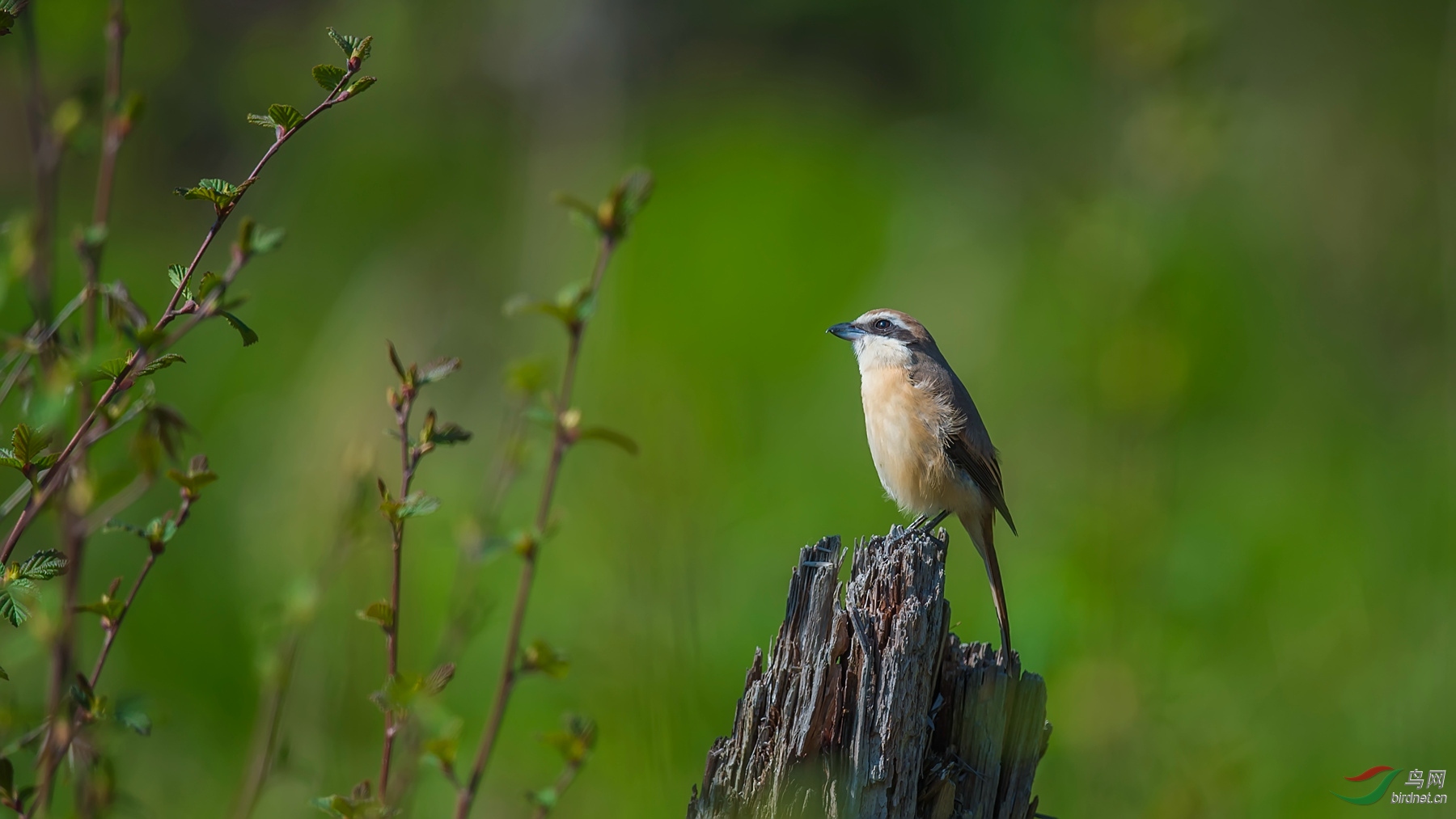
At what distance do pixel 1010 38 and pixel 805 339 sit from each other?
3773 millimetres

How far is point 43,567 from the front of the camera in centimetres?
130

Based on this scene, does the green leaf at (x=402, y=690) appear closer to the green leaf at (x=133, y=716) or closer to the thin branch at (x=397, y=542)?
the thin branch at (x=397, y=542)

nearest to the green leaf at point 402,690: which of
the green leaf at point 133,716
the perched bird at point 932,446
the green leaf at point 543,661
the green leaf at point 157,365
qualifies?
the green leaf at point 543,661

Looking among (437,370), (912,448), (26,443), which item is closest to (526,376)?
(437,370)

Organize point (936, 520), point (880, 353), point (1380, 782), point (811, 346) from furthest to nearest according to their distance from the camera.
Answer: point (811, 346)
point (1380, 782)
point (880, 353)
point (936, 520)

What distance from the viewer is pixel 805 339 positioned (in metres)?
7.52

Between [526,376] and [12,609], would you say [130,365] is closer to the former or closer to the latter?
[12,609]

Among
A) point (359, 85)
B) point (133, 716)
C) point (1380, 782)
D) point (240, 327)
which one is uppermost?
point (1380, 782)

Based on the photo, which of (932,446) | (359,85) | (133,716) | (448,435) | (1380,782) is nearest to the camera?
(133,716)

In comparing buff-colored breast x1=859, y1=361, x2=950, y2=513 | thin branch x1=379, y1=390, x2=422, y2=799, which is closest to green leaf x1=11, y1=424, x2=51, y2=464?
thin branch x1=379, y1=390, x2=422, y2=799

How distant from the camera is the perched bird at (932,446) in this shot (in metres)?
3.69

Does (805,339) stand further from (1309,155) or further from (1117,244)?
(1309,155)

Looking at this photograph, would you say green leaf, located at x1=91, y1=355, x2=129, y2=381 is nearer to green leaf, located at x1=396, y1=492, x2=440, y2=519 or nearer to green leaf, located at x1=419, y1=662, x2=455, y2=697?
green leaf, located at x1=396, y1=492, x2=440, y2=519

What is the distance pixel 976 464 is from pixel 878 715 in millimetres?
1822
